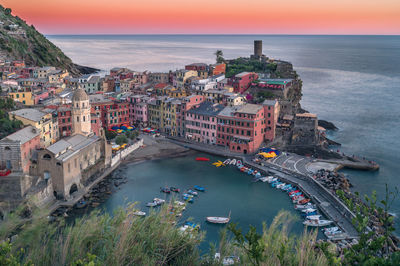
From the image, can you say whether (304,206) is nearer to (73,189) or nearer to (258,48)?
(73,189)

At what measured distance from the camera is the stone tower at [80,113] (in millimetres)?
36156

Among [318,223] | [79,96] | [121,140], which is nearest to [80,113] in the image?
[79,96]

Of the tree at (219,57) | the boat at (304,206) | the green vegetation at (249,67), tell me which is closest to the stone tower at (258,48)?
the green vegetation at (249,67)

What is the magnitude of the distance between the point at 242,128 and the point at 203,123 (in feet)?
16.9

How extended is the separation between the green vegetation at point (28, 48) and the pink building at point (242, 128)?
53.9 meters

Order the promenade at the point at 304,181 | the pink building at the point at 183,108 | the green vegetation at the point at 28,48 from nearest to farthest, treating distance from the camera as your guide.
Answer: the promenade at the point at 304,181 → the pink building at the point at 183,108 → the green vegetation at the point at 28,48

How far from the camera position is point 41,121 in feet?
117

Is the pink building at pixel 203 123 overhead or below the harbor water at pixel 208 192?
overhead

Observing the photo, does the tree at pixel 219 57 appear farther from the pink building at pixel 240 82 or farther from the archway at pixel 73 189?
the archway at pixel 73 189

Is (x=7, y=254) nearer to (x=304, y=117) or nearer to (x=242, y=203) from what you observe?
(x=242, y=203)

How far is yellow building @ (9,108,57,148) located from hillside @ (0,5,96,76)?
45400mm

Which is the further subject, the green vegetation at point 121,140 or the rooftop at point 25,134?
the green vegetation at point 121,140

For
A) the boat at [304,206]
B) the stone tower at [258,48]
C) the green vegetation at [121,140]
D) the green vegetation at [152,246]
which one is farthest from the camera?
the stone tower at [258,48]

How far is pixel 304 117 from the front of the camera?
44.8 m
